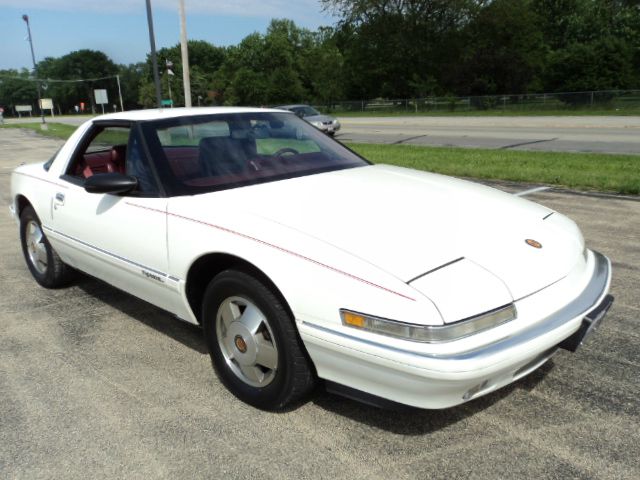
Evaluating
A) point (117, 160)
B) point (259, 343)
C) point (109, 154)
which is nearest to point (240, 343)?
point (259, 343)

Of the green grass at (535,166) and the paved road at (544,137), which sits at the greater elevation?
the green grass at (535,166)

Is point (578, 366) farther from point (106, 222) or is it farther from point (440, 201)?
point (106, 222)

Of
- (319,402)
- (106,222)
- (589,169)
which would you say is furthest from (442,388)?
(589,169)

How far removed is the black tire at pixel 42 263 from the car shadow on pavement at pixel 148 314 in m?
0.21

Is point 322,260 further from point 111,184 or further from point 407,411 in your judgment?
point 111,184

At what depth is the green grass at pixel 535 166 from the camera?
335 inches

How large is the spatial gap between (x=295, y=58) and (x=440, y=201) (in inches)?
3288

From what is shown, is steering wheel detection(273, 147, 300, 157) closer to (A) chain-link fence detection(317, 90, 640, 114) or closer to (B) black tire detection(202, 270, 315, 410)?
(B) black tire detection(202, 270, 315, 410)

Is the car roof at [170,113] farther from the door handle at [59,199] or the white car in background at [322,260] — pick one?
the door handle at [59,199]

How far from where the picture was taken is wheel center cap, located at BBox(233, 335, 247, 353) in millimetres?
2823

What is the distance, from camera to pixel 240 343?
112 inches

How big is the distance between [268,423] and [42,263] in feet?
10.00

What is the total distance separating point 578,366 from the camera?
10.5ft

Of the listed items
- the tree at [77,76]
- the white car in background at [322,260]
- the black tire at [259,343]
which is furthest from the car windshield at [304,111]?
the tree at [77,76]
